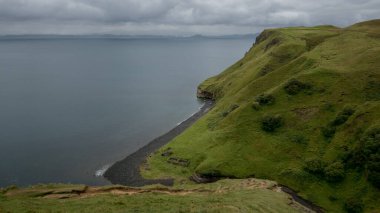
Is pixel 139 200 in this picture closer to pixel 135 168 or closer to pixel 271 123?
pixel 135 168

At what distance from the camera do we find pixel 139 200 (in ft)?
192

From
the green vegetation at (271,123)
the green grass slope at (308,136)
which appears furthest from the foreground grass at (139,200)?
the green vegetation at (271,123)

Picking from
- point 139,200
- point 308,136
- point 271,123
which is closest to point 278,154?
point 308,136

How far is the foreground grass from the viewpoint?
171 feet

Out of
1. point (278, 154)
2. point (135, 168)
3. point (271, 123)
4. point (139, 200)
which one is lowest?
point (135, 168)

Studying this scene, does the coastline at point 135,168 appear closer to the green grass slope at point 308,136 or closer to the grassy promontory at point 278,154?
the grassy promontory at point 278,154

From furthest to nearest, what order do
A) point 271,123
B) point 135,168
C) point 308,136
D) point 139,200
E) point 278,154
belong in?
1. point 271,123
2. point 135,168
3. point 308,136
4. point 278,154
5. point 139,200

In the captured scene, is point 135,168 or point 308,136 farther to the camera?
point 135,168

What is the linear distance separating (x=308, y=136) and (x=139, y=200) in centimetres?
5713

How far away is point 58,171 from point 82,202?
174 ft

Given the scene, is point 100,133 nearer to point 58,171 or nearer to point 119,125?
point 119,125

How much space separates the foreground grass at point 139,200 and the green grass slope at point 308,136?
1891cm

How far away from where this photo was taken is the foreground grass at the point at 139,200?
5200 centimetres

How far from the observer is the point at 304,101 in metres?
112
